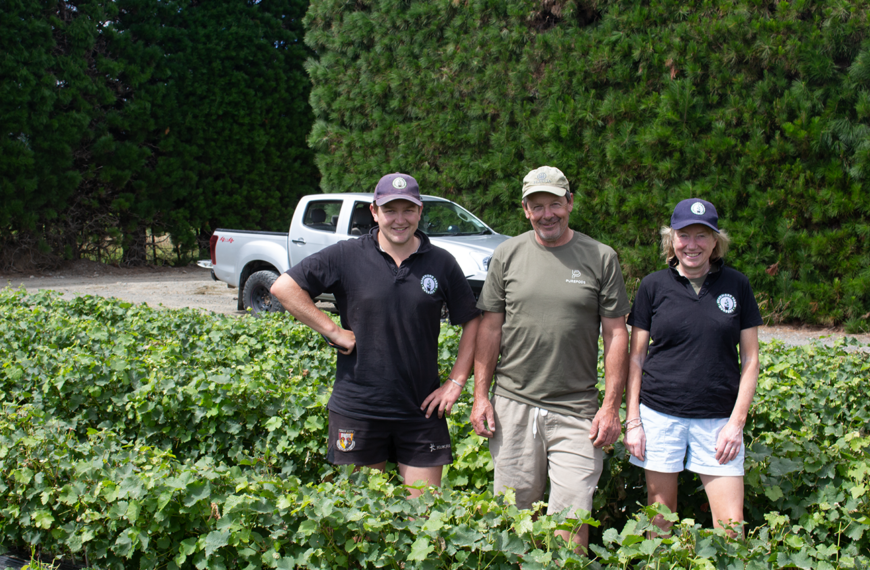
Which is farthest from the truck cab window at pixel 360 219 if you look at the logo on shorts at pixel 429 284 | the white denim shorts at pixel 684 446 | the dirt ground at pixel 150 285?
the white denim shorts at pixel 684 446

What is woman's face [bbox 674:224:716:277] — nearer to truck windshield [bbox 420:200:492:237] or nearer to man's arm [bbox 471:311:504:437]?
man's arm [bbox 471:311:504:437]

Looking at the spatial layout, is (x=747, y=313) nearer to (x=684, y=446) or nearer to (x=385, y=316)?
(x=684, y=446)

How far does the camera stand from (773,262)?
911 centimetres

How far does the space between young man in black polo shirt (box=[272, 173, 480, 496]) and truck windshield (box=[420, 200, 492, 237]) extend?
20.9ft

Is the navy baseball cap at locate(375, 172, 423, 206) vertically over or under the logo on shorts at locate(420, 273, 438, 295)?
over

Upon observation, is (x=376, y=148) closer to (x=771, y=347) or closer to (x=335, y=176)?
(x=335, y=176)

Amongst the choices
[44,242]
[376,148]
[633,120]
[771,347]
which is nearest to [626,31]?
[633,120]

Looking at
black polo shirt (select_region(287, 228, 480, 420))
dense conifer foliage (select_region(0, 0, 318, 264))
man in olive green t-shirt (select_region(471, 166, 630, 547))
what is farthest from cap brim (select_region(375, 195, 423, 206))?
dense conifer foliage (select_region(0, 0, 318, 264))

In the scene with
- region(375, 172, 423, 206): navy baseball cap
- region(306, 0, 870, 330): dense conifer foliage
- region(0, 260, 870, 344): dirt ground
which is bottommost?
region(0, 260, 870, 344): dirt ground

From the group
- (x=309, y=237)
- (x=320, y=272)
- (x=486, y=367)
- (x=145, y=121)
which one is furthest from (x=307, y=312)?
(x=145, y=121)

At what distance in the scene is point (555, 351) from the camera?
293 cm

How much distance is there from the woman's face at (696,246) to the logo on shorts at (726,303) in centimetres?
13

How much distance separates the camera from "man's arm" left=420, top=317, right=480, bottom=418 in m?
3.10

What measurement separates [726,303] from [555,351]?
693 millimetres
